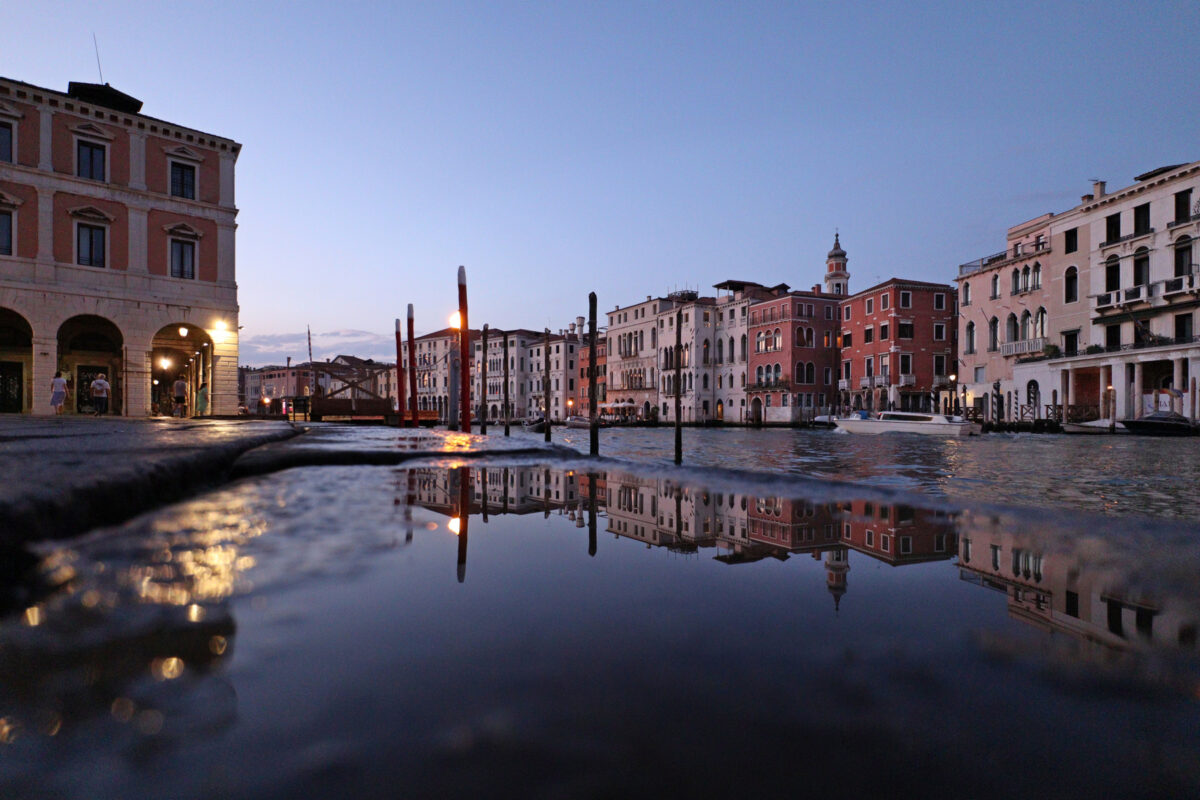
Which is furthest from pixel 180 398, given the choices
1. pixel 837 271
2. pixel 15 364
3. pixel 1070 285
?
pixel 837 271

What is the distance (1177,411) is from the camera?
89.7 ft

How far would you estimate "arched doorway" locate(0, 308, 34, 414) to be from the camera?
19.3 m

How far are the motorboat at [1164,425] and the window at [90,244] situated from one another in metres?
38.9

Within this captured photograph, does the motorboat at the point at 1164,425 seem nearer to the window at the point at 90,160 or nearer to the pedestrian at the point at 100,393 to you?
the pedestrian at the point at 100,393

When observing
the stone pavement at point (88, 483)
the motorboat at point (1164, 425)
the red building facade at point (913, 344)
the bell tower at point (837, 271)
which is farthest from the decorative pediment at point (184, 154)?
the bell tower at point (837, 271)

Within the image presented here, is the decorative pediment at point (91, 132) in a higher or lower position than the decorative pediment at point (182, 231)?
higher

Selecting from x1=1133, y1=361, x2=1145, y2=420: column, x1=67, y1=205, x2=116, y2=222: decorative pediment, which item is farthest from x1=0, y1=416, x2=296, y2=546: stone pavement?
x1=1133, y1=361, x2=1145, y2=420: column

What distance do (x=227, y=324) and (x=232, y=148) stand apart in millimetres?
6122

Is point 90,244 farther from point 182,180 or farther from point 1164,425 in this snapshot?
point 1164,425

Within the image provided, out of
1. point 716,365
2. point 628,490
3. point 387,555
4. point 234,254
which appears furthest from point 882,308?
point 387,555

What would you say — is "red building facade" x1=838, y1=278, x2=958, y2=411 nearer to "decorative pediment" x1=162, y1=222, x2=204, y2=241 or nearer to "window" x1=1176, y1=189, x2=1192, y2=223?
"window" x1=1176, y1=189, x2=1192, y2=223

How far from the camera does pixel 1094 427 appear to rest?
28719mm

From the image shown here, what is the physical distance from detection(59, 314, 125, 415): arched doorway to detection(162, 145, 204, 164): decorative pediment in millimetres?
5685

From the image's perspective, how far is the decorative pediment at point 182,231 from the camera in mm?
19672
